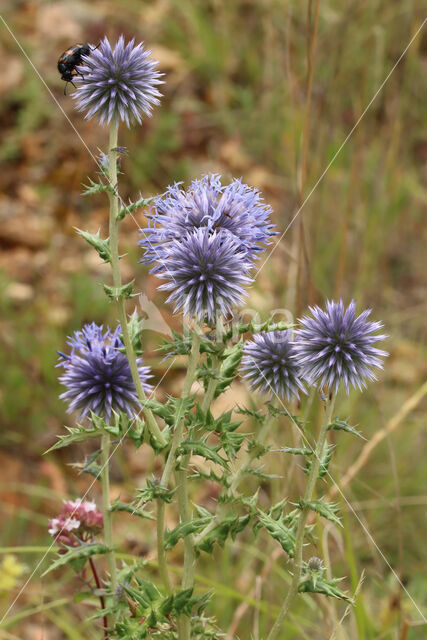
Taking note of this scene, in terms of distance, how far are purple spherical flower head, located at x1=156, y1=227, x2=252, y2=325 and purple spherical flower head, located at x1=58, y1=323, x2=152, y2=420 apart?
0.34m

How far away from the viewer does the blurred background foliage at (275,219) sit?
3.50 m

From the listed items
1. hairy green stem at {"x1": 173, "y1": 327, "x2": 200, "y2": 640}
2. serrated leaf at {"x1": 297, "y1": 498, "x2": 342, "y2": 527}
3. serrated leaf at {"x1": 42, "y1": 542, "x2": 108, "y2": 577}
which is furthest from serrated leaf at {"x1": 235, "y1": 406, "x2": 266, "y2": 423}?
serrated leaf at {"x1": 42, "y1": 542, "x2": 108, "y2": 577}

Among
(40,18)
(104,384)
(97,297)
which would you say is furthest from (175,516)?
(40,18)

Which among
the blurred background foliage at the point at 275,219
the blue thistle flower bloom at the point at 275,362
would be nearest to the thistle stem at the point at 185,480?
the blue thistle flower bloom at the point at 275,362

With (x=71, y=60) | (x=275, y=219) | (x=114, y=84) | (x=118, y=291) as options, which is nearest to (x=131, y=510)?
(x=118, y=291)

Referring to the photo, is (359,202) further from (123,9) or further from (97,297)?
(123,9)

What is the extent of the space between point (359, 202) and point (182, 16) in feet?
11.6

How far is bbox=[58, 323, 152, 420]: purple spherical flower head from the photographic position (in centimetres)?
198

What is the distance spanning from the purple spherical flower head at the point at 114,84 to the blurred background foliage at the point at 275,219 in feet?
2.93

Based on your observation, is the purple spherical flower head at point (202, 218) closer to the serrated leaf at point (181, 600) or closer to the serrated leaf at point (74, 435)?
the serrated leaf at point (74, 435)

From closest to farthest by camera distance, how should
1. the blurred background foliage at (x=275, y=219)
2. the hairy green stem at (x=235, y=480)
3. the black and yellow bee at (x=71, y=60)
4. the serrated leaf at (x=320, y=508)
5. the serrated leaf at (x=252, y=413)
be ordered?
1. the serrated leaf at (x=320, y=508)
2. the serrated leaf at (x=252, y=413)
3. the hairy green stem at (x=235, y=480)
4. the black and yellow bee at (x=71, y=60)
5. the blurred background foliage at (x=275, y=219)

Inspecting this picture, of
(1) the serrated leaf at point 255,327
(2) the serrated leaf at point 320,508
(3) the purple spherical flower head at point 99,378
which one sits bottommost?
(2) the serrated leaf at point 320,508

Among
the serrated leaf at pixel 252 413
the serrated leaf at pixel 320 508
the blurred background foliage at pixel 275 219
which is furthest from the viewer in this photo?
the blurred background foliage at pixel 275 219

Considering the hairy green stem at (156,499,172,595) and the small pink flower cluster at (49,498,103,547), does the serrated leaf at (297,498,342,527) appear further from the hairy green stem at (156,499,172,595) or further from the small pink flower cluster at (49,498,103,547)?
the small pink flower cluster at (49,498,103,547)
